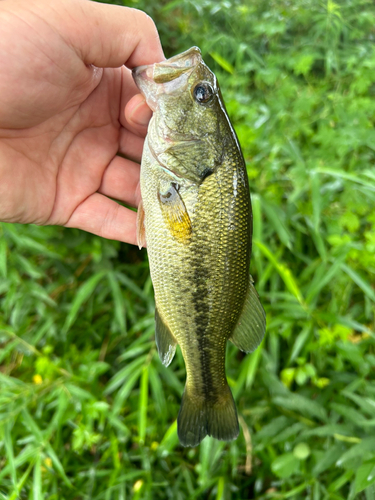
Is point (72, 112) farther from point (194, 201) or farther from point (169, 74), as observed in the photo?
point (194, 201)

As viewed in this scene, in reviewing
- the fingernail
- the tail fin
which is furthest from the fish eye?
the tail fin

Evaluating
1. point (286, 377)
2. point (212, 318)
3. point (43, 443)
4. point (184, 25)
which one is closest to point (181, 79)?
point (212, 318)

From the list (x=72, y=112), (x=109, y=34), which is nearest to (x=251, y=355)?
(x=72, y=112)

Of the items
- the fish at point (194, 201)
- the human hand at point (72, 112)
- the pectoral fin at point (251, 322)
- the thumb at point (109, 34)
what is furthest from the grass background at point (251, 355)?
the thumb at point (109, 34)

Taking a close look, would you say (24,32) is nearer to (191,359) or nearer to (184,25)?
(191,359)

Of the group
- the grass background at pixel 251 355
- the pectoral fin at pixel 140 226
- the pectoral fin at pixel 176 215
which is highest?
the pectoral fin at pixel 176 215

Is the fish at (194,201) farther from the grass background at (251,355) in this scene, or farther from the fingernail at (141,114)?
the grass background at (251,355)
